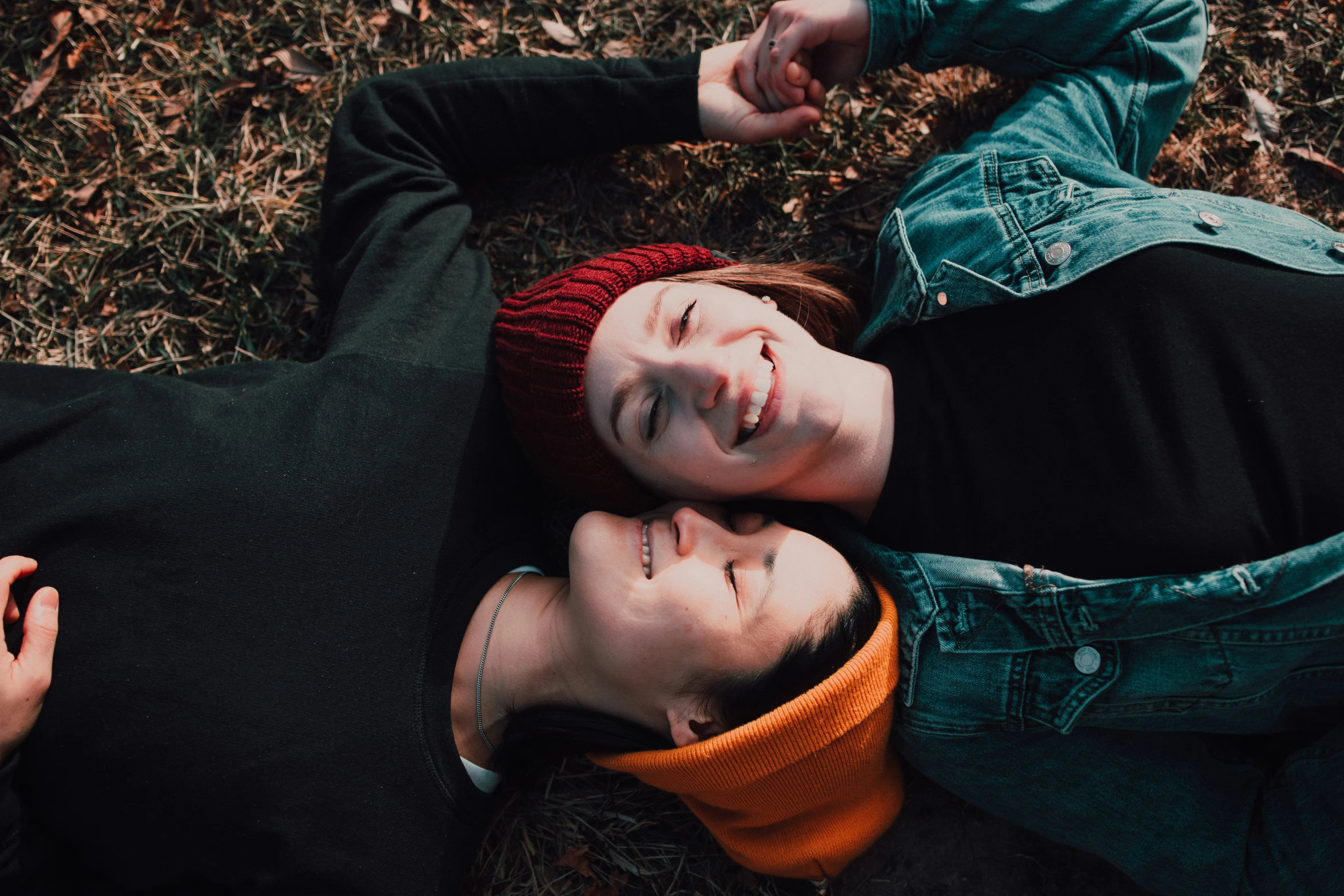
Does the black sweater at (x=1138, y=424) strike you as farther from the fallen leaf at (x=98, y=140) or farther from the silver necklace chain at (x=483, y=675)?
the fallen leaf at (x=98, y=140)

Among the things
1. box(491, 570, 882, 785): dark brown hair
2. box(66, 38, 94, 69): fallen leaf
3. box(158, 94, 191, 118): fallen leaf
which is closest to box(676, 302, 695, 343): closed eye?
box(491, 570, 882, 785): dark brown hair

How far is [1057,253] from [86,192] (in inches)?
170

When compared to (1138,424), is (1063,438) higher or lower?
lower

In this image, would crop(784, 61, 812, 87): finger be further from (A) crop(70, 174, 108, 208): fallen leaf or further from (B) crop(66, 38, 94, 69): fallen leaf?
(B) crop(66, 38, 94, 69): fallen leaf

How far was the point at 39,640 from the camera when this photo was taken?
2637mm

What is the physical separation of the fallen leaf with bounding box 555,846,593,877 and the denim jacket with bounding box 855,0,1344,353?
248 centimetres

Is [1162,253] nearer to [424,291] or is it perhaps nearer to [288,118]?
[424,291]

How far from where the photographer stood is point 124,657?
2.69 m

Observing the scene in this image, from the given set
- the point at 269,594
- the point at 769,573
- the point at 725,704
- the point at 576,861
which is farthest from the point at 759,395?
the point at 576,861

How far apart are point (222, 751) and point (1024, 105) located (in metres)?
3.96

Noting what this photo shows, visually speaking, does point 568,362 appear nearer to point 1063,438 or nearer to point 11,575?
point 1063,438

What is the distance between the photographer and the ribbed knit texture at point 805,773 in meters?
2.69

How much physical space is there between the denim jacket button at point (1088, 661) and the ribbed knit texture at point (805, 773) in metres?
0.64

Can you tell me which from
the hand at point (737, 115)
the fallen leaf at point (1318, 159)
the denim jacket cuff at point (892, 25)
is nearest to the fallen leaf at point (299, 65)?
the hand at point (737, 115)
